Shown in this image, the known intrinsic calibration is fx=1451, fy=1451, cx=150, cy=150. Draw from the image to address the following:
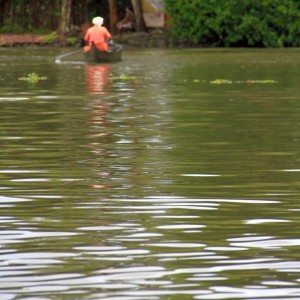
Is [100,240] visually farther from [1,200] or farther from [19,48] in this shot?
[19,48]

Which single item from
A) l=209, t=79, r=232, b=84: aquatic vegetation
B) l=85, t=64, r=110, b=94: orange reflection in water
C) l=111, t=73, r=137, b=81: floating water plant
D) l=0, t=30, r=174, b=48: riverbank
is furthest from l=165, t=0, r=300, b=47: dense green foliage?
l=209, t=79, r=232, b=84: aquatic vegetation

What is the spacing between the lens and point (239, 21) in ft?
182

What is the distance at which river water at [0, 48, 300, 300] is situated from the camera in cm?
794

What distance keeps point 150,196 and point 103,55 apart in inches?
1185

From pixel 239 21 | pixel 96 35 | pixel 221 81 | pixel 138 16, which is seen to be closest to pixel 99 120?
pixel 221 81

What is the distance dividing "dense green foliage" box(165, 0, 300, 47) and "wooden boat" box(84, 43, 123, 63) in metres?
13.2

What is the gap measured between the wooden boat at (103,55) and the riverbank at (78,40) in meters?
15.9

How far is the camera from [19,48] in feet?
191

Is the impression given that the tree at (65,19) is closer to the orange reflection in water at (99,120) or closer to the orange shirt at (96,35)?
the orange shirt at (96,35)

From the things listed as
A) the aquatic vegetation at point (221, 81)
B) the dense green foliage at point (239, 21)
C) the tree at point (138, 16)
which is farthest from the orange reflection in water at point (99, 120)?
the tree at point (138, 16)

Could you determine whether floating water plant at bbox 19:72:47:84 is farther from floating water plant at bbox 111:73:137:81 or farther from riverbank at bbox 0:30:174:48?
riverbank at bbox 0:30:174:48

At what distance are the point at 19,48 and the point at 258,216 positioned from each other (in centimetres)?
4862

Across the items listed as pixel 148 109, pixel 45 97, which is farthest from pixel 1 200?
pixel 45 97

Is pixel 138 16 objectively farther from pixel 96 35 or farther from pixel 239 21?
pixel 96 35
